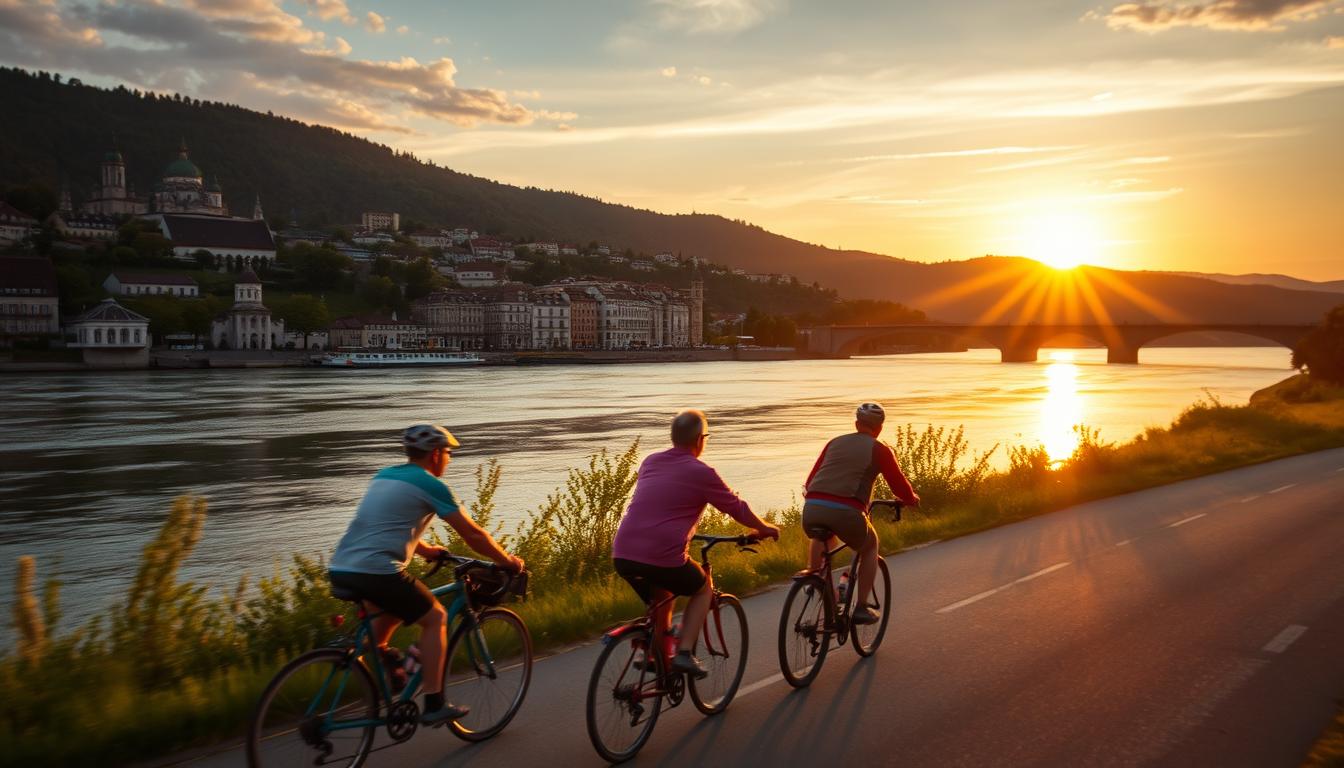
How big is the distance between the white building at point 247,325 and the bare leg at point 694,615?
143711 millimetres

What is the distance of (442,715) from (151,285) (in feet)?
525

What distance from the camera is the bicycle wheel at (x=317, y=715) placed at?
481 centimetres

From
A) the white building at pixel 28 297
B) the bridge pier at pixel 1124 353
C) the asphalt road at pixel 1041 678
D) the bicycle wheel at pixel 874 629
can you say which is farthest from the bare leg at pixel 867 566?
the white building at pixel 28 297

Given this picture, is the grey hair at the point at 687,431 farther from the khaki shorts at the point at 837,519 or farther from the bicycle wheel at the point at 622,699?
the khaki shorts at the point at 837,519

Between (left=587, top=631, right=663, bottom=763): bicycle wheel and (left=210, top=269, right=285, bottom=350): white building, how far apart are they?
472 feet

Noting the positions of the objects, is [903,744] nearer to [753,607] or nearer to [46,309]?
[753,607]

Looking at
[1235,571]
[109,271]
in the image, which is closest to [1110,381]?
[1235,571]

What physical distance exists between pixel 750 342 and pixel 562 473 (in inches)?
6130

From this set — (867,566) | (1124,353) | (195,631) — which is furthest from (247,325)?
(867,566)

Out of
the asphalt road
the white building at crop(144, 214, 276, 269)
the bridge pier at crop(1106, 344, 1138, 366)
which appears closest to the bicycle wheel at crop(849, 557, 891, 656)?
the asphalt road

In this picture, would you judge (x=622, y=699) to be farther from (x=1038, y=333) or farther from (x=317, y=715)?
(x=1038, y=333)

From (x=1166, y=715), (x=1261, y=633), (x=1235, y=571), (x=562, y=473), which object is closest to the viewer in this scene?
(x=1166, y=715)

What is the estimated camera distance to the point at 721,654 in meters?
6.23

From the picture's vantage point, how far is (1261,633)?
822 cm
